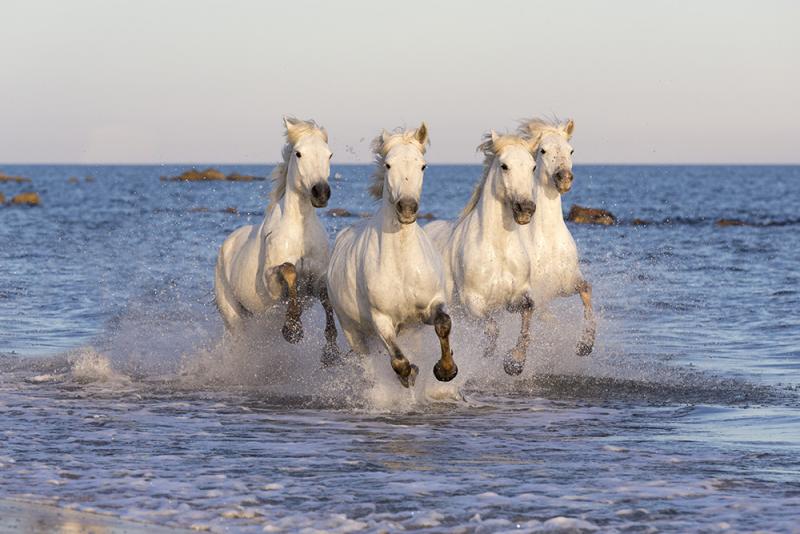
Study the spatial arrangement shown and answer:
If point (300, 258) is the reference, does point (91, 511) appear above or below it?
below

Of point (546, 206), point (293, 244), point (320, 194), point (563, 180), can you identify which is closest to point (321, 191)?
point (320, 194)

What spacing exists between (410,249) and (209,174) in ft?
297

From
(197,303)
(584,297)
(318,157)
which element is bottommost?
(197,303)

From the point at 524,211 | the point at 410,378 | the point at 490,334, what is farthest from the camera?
the point at 490,334

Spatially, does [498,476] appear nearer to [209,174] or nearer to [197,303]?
[197,303]

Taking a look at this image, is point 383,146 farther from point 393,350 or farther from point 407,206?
point 393,350

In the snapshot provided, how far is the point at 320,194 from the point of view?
9.77 metres

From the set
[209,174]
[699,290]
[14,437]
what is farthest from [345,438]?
[209,174]

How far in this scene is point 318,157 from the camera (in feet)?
33.0

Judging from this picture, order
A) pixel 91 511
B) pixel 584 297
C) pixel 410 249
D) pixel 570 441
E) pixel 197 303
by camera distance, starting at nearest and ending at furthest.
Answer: pixel 91 511 < pixel 570 441 < pixel 410 249 < pixel 584 297 < pixel 197 303

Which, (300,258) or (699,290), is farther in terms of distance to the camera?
(699,290)

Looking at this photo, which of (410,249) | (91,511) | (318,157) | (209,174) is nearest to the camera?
(91,511)

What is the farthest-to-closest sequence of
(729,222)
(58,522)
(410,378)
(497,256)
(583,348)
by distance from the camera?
(729,222), (583,348), (497,256), (410,378), (58,522)

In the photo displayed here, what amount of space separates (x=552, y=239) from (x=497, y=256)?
0.98 meters
